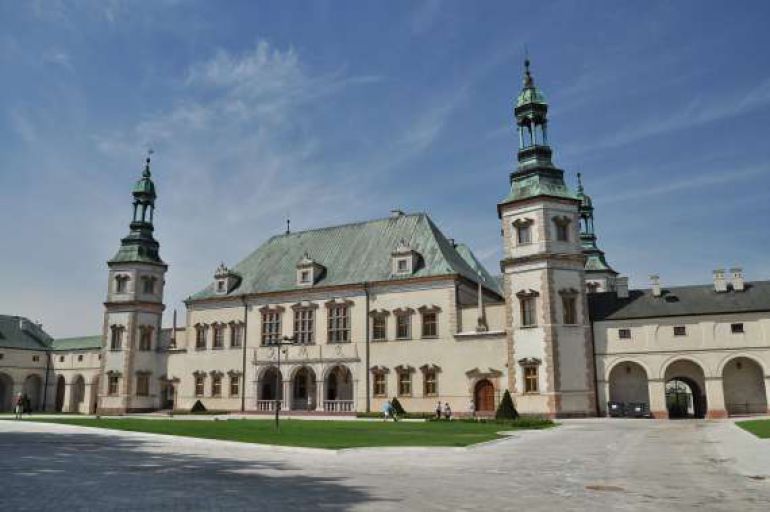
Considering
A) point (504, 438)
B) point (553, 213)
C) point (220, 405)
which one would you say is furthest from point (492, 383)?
point (220, 405)

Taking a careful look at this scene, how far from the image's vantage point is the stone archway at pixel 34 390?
76.9m

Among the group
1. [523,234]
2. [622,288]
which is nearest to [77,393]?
[523,234]

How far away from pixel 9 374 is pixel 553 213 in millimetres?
66072

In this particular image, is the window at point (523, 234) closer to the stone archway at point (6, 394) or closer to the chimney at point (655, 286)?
the chimney at point (655, 286)

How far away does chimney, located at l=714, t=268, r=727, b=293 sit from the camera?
45.7 meters

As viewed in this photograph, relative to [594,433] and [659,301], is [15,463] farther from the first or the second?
[659,301]

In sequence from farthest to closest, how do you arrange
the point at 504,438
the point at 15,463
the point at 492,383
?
the point at 492,383 < the point at 504,438 < the point at 15,463

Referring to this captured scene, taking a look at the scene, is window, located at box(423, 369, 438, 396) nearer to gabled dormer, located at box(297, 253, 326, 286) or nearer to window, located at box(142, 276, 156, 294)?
gabled dormer, located at box(297, 253, 326, 286)

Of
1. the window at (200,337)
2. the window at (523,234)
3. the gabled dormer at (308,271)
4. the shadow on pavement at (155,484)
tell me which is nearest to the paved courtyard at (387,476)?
the shadow on pavement at (155,484)

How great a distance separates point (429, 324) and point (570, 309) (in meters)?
11.4

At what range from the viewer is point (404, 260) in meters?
53.4

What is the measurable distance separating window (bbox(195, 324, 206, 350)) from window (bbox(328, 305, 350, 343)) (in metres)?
14.1

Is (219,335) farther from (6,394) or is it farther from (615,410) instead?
(615,410)

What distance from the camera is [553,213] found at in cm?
4647
